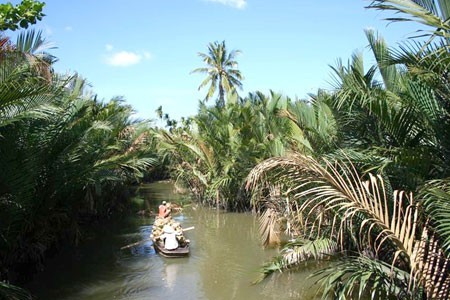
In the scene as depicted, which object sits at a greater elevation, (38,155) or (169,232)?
(38,155)

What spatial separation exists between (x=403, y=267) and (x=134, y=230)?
11355 millimetres

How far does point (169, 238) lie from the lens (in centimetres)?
1144

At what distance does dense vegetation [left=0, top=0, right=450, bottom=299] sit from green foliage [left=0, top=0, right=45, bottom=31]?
0.05 meters

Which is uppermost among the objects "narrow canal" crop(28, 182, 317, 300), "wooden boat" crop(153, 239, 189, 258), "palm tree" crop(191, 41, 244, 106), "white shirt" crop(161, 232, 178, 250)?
"palm tree" crop(191, 41, 244, 106)

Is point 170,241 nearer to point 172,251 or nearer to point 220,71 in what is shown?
point 172,251

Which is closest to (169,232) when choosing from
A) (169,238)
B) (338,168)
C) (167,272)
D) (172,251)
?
(169,238)

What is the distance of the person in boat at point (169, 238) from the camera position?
11.3m

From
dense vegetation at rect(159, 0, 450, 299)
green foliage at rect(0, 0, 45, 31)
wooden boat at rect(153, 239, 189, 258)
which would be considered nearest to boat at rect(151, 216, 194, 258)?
wooden boat at rect(153, 239, 189, 258)

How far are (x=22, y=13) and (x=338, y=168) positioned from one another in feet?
15.5

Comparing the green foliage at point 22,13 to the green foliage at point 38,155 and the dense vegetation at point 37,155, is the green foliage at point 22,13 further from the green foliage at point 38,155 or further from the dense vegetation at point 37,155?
the green foliage at point 38,155

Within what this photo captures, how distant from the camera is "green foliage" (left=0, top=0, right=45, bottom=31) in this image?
5.21 metres

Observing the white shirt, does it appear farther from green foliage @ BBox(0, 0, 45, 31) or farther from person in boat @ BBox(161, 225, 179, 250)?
green foliage @ BBox(0, 0, 45, 31)

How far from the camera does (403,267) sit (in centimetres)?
554

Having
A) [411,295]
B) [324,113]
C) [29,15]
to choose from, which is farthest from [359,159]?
[29,15]
